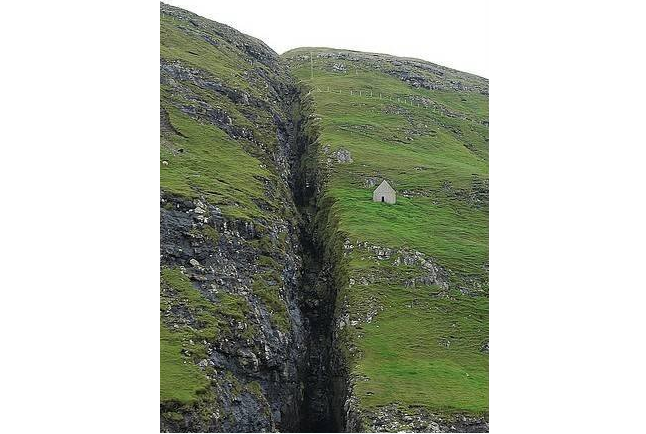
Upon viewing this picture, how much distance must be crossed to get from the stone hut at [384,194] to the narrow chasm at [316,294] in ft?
21.6

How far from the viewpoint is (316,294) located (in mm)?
61344

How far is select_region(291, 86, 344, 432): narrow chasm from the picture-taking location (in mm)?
51875

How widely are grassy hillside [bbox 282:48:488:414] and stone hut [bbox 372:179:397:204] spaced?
2.85 feet

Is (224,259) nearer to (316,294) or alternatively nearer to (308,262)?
(316,294)

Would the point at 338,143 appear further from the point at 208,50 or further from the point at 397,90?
the point at 397,90

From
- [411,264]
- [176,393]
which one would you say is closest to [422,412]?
[176,393]

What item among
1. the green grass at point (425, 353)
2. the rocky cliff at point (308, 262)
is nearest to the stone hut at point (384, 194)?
the rocky cliff at point (308, 262)

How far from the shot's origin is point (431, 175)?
3268 inches

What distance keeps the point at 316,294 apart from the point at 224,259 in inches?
491

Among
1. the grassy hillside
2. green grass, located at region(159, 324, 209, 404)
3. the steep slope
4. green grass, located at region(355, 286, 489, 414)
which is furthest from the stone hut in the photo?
green grass, located at region(159, 324, 209, 404)

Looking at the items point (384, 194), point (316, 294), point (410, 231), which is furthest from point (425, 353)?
point (384, 194)

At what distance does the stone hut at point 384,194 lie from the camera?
2921 inches

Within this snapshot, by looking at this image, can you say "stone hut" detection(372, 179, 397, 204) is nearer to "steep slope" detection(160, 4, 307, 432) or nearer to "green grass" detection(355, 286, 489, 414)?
"steep slope" detection(160, 4, 307, 432)

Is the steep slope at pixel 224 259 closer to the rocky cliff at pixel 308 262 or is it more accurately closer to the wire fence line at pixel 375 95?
the rocky cliff at pixel 308 262
